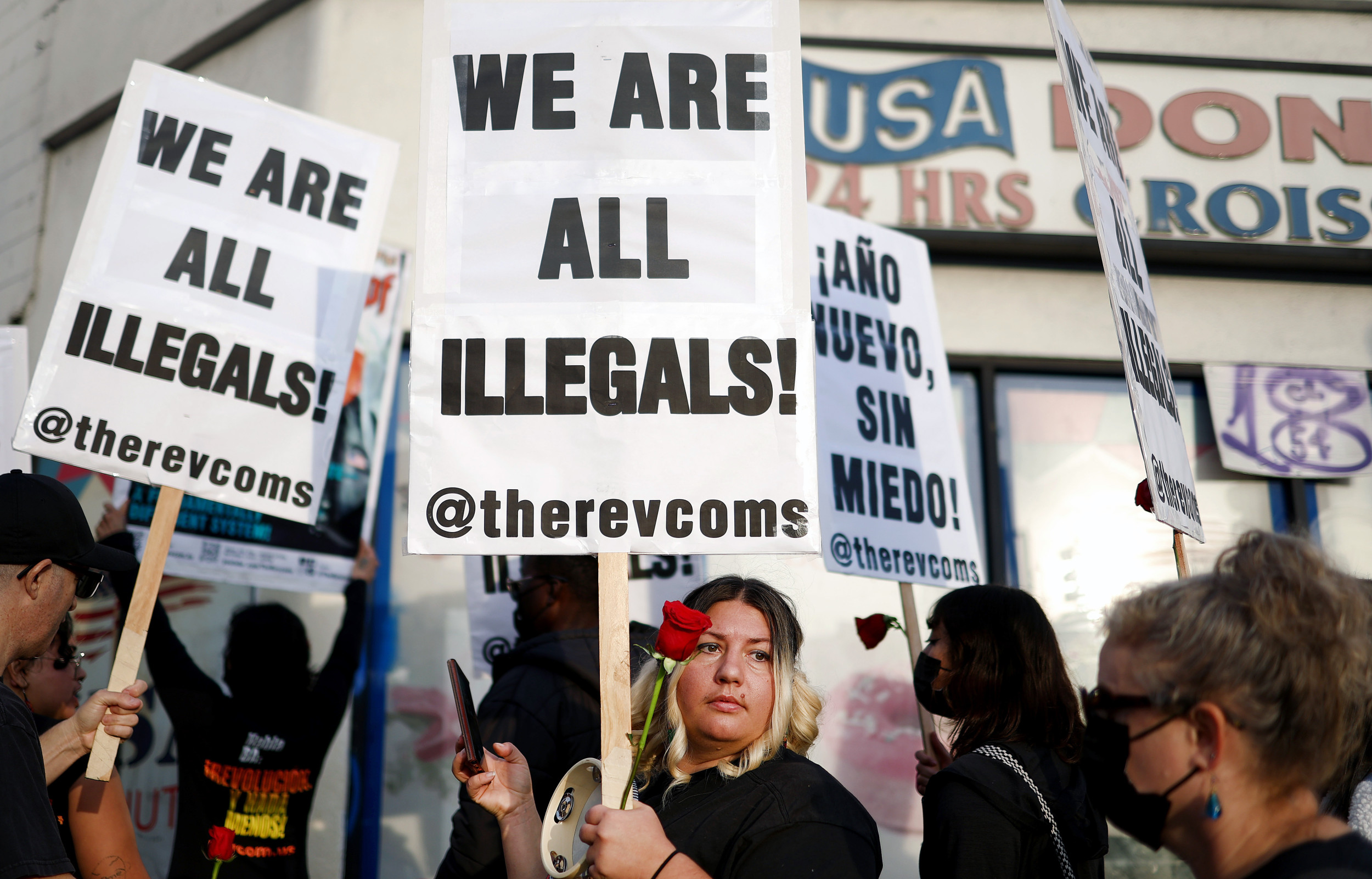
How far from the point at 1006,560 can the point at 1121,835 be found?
149cm

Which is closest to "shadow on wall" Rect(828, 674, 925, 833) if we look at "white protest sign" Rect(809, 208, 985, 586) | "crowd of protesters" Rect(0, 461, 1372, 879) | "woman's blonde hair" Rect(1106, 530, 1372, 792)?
"white protest sign" Rect(809, 208, 985, 586)

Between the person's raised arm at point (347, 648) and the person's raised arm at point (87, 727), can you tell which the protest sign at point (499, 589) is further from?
the person's raised arm at point (87, 727)

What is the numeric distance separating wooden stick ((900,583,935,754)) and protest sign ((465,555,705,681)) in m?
1.09

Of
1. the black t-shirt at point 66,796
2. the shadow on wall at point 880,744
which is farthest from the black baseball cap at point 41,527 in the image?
the shadow on wall at point 880,744

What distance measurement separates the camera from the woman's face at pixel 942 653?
3.10 metres

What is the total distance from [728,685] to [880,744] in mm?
3695

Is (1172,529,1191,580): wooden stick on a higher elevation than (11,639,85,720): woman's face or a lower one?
higher

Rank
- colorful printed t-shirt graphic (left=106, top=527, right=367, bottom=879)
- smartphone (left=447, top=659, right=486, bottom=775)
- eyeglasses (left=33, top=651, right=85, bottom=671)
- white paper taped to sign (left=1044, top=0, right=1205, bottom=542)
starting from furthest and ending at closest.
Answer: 1. colorful printed t-shirt graphic (left=106, top=527, right=367, bottom=879)
2. eyeglasses (left=33, top=651, right=85, bottom=671)
3. white paper taped to sign (left=1044, top=0, right=1205, bottom=542)
4. smartphone (left=447, top=659, right=486, bottom=775)

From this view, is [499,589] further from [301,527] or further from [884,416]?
[884,416]

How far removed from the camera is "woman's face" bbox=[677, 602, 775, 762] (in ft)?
9.02

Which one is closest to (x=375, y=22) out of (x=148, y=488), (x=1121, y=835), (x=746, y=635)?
(x=148, y=488)

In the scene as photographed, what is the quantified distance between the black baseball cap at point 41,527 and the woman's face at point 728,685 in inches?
56.8

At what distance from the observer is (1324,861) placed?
65.8 inches

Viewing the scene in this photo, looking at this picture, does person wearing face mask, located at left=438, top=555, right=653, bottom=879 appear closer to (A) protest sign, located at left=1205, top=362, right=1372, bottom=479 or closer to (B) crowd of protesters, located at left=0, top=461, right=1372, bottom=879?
(B) crowd of protesters, located at left=0, top=461, right=1372, bottom=879
